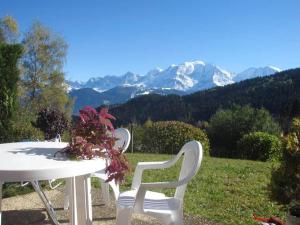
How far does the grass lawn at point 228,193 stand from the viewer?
16.9 feet

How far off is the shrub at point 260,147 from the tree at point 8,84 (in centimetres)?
835

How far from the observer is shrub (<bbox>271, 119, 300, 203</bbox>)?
3.44 meters

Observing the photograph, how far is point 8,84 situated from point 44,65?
79.1 feet

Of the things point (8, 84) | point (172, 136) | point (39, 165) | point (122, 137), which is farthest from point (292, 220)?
point (172, 136)

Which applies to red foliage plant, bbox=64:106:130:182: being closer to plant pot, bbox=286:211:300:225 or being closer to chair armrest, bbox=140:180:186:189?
chair armrest, bbox=140:180:186:189

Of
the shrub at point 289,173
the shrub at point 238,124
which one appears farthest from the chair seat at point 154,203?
the shrub at point 238,124

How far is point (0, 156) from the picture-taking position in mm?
3373

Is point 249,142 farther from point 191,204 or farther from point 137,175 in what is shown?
point 137,175

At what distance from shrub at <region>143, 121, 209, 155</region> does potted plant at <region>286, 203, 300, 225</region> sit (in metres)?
10.1

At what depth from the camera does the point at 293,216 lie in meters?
3.23

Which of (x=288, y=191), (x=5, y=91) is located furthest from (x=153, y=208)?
(x=5, y=91)

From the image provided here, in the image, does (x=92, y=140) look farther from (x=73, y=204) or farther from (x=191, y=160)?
(x=191, y=160)

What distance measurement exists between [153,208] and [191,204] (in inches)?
92.1

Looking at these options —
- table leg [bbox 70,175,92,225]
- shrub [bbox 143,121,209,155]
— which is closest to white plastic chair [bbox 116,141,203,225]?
table leg [bbox 70,175,92,225]
